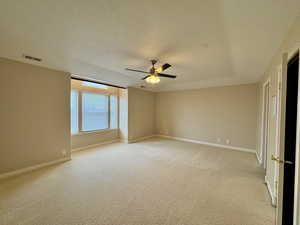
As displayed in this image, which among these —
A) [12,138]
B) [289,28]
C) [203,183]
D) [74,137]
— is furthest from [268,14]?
[74,137]

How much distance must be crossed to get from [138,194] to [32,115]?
2.84 meters

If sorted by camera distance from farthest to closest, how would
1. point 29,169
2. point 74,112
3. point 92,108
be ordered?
point 92,108, point 74,112, point 29,169

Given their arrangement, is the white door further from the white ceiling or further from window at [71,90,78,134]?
window at [71,90,78,134]

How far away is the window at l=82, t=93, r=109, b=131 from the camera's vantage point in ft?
16.1

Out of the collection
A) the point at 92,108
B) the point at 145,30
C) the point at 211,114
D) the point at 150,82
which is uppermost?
the point at 145,30

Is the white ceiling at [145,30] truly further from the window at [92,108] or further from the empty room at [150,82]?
the window at [92,108]

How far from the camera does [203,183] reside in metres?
2.66

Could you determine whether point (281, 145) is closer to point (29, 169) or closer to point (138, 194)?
point (138, 194)

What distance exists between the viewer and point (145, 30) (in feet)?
6.17

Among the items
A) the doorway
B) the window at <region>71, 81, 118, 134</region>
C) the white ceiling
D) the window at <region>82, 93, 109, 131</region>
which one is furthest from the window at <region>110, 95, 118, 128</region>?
the doorway

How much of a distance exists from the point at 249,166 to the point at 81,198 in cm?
371

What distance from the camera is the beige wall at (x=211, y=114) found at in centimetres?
473

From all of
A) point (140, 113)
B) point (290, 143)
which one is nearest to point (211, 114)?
point (140, 113)

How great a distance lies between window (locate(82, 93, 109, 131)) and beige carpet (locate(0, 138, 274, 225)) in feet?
5.15
